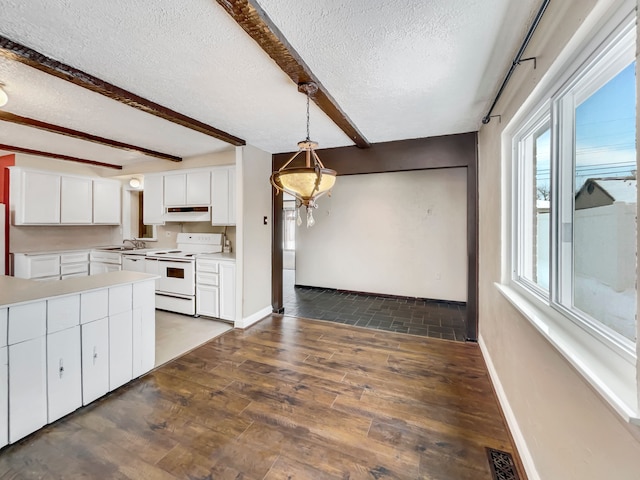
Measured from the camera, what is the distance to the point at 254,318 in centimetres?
388

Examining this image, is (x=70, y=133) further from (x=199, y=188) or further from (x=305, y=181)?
(x=305, y=181)

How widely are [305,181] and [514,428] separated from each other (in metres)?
2.02

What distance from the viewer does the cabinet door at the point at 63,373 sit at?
6.20ft

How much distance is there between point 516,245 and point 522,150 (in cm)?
69

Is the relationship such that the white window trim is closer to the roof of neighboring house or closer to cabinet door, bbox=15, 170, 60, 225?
the roof of neighboring house

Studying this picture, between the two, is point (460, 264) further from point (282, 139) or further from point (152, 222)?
point (152, 222)

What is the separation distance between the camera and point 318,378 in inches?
98.3

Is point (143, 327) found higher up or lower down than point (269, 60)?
lower down

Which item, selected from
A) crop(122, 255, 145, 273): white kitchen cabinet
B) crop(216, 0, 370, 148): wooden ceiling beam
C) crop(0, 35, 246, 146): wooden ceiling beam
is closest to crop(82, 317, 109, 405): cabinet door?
crop(0, 35, 246, 146): wooden ceiling beam

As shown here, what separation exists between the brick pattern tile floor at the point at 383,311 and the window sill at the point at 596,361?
221 cm

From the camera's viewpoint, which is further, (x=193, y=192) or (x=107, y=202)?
(x=107, y=202)

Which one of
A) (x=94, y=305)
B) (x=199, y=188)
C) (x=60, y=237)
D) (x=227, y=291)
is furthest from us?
(x=60, y=237)

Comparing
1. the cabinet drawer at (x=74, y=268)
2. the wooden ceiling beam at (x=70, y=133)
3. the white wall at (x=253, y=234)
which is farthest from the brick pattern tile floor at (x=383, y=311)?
the cabinet drawer at (x=74, y=268)

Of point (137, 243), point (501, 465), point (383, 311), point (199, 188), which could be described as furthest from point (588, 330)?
point (137, 243)
